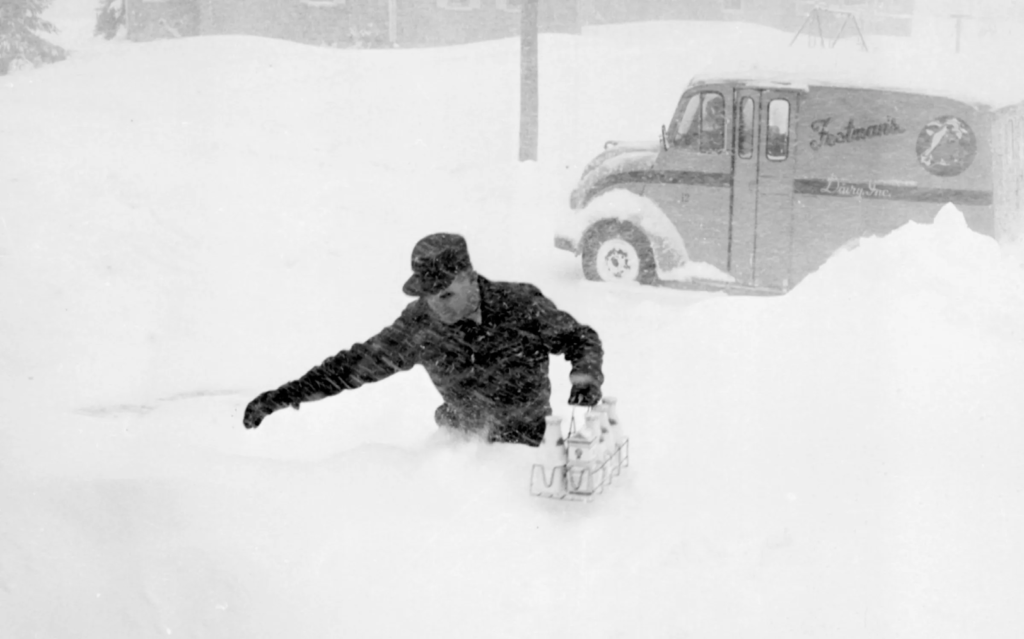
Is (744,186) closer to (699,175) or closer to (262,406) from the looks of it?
(699,175)

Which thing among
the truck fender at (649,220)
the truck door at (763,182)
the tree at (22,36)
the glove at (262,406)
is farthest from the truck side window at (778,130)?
the tree at (22,36)

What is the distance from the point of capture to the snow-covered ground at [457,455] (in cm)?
394

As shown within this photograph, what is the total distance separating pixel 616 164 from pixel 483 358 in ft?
21.5

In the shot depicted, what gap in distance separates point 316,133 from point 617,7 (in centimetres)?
1664

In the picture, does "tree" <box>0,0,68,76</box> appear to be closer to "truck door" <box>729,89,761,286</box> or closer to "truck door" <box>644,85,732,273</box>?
"truck door" <box>644,85,732,273</box>

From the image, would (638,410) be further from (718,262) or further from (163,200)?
(163,200)

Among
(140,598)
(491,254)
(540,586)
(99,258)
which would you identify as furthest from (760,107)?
(140,598)

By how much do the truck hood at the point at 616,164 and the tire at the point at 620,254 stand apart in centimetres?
47

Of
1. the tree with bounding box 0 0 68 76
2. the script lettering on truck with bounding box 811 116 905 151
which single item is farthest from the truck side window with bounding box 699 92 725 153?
the tree with bounding box 0 0 68 76

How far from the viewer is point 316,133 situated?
17.2 m

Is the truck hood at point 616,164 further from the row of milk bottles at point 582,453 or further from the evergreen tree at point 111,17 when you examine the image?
the evergreen tree at point 111,17

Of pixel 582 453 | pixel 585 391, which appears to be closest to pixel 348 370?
pixel 585 391

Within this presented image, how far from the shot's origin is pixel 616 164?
37.1 feet

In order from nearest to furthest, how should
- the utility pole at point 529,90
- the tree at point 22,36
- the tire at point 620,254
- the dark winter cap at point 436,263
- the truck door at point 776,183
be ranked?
the dark winter cap at point 436,263, the truck door at point 776,183, the tire at point 620,254, the utility pole at point 529,90, the tree at point 22,36
